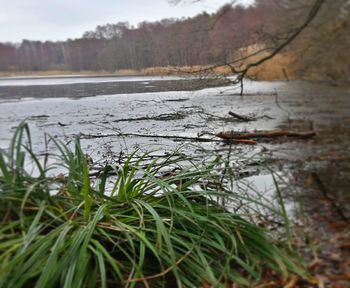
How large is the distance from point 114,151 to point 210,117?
1.51 m

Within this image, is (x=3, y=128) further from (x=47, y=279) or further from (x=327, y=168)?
(x=327, y=168)

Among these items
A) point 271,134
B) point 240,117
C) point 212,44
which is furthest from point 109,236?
point 212,44

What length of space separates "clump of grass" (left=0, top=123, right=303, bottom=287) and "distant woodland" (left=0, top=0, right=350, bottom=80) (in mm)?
1399

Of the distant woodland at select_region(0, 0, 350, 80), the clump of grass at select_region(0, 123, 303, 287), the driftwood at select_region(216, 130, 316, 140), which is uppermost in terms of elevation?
the distant woodland at select_region(0, 0, 350, 80)

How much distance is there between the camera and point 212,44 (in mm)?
7750

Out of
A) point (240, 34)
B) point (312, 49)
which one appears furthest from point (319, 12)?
point (240, 34)

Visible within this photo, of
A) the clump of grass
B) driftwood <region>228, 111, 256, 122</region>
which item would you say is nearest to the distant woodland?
driftwood <region>228, 111, 256, 122</region>

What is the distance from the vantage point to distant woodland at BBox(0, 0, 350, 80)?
12.9 ft

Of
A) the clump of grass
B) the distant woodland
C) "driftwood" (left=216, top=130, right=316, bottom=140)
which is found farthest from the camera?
"driftwood" (left=216, top=130, right=316, bottom=140)

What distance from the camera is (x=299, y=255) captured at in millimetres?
2795

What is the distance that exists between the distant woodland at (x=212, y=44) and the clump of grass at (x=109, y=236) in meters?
1.40

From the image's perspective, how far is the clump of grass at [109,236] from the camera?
2.20 meters

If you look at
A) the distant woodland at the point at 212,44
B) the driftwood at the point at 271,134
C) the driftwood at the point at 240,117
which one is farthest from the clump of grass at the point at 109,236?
the driftwood at the point at 240,117

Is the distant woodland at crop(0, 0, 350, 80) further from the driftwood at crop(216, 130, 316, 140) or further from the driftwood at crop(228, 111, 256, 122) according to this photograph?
the driftwood at crop(216, 130, 316, 140)
